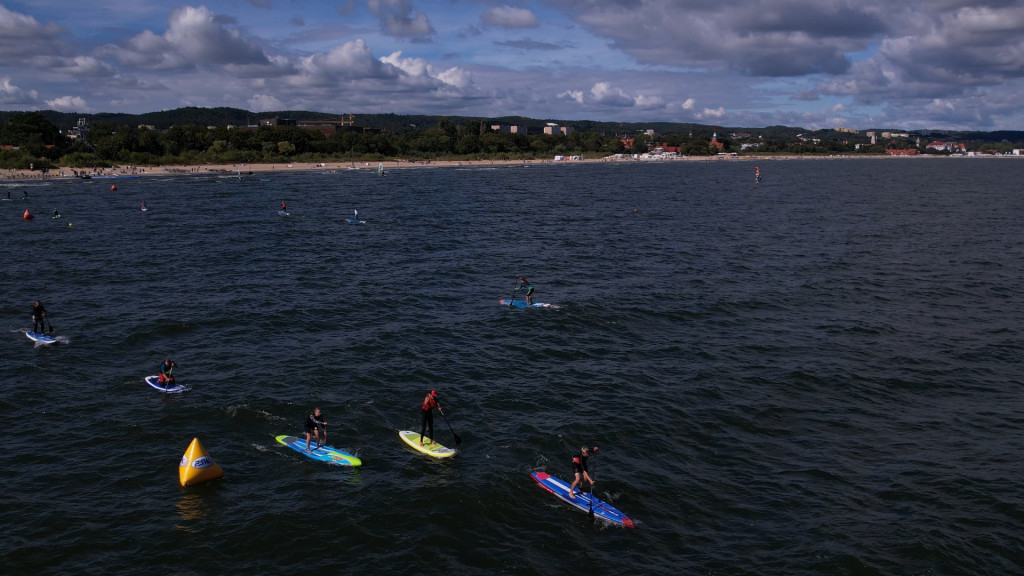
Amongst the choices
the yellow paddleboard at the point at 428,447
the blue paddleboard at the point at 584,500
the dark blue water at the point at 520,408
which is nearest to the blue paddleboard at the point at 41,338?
the dark blue water at the point at 520,408

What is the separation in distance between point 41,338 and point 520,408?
29385mm

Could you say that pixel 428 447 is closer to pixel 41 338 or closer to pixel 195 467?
pixel 195 467

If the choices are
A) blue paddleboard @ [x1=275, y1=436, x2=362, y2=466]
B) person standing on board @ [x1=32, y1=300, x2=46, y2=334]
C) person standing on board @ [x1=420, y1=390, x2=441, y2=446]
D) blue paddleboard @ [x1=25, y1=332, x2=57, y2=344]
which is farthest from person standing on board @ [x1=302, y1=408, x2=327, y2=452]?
person standing on board @ [x1=32, y1=300, x2=46, y2=334]

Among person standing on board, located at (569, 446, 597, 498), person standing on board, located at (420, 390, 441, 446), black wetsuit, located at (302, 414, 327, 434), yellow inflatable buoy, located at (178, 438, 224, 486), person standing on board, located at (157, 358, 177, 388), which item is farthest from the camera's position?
person standing on board, located at (157, 358, 177, 388)

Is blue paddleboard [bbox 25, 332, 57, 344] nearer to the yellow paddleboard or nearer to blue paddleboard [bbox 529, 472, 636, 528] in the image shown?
the yellow paddleboard

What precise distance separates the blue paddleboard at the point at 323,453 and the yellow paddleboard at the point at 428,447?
94.7 inches

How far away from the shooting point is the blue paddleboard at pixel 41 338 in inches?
1566

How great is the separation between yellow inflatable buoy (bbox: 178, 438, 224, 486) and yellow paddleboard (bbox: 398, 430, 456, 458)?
7.54m

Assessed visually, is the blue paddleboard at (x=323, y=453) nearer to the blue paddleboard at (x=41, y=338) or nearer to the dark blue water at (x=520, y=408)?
the dark blue water at (x=520, y=408)

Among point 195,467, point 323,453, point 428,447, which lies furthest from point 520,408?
point 195,467

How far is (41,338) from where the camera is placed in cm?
3994

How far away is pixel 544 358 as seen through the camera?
3928 centimetres

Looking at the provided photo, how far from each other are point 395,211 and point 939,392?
86385mm

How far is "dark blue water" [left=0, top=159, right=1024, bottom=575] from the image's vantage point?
2230 centimetres
